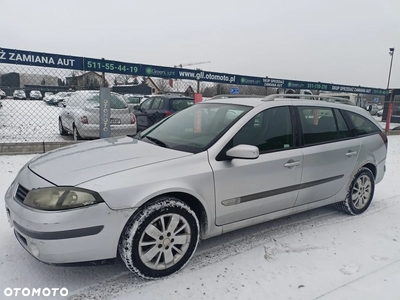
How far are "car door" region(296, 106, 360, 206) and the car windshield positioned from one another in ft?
2.91

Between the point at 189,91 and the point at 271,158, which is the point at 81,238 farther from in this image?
the point at 189,91

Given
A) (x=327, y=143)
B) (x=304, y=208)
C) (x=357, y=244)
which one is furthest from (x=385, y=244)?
(x=327, y=143)

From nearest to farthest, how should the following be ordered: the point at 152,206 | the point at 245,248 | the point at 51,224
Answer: the point at 51,224 < the point at 152,206 < the point at 245,248

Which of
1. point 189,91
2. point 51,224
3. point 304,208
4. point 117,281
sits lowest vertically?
point 117,281

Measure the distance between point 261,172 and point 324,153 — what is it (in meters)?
1.03

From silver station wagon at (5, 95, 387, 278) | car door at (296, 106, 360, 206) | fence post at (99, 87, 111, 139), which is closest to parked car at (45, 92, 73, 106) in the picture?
fence post at (99, 87, 111, 139)

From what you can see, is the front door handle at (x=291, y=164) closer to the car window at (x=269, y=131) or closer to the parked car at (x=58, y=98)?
the car window at (x=269, y=131)

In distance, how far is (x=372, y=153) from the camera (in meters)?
4.11

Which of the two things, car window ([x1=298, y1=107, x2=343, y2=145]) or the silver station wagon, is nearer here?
the silver station wagon

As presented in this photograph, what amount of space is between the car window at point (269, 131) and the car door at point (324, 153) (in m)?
0.23

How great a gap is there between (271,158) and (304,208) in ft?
2.92

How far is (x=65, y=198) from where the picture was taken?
217cm

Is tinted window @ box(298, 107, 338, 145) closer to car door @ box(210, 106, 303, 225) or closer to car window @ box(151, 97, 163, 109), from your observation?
car door @ box(210, 106, 303, 225)

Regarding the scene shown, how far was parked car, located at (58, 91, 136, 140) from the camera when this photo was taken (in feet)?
24.8
